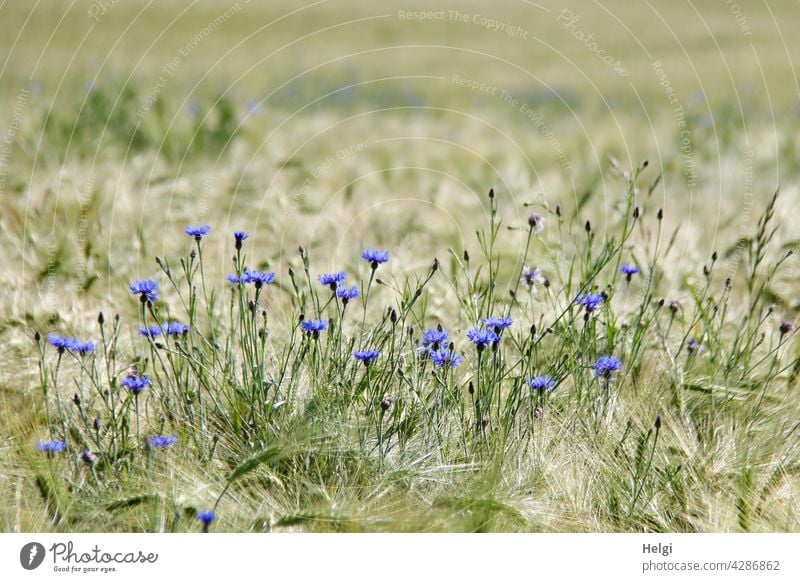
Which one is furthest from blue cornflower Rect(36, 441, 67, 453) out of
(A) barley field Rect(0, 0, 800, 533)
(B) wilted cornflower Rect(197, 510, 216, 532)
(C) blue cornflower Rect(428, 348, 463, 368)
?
(C) blue cornflower Rect(428, 348, 463, 368)

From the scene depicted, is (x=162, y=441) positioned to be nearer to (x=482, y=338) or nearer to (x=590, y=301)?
(x=482, y=338)

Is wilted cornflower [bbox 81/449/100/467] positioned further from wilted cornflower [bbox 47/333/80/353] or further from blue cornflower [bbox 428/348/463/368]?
blue cornflower [bbox 428/348/463/368]

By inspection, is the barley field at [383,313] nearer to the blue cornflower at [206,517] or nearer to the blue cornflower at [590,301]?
the blue cornflower at [590,301]

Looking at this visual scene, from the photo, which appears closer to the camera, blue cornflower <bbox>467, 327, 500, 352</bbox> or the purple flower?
the purple flower

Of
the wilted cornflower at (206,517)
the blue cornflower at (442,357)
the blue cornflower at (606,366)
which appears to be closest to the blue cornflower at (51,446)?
the wilted cornflower at (206,517)
